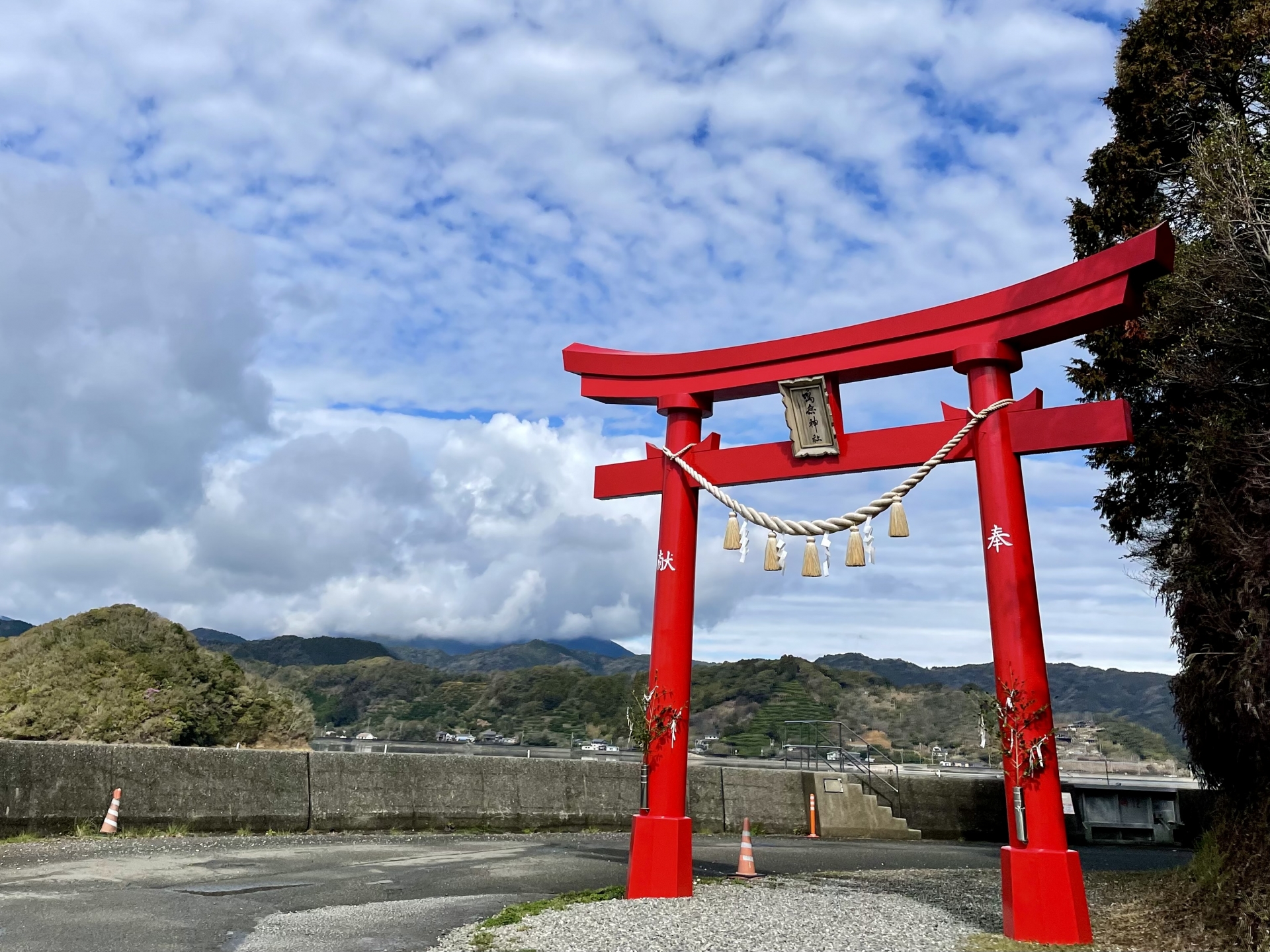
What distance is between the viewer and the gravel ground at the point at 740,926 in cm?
616

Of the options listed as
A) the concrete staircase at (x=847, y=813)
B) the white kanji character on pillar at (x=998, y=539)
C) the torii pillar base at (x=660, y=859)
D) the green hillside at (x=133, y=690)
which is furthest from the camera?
the concrete staircase at (x=847, y=813)

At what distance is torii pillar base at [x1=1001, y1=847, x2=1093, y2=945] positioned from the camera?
6.59 m

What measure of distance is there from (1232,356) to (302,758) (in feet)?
37.7

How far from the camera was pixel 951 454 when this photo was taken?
25.7ft

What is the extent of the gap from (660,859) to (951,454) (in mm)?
4201

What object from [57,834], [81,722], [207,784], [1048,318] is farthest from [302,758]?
[1048,318]

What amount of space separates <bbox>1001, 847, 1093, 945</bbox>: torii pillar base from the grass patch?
319 cm

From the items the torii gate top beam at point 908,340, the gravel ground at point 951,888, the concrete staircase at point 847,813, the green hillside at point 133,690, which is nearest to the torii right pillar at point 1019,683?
the torii gate top beam at point 908,340

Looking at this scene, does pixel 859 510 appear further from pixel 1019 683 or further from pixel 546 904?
pixel 546 904

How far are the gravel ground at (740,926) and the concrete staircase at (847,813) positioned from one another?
7.95 metres

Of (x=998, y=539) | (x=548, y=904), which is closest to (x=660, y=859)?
(x=548, y=904)

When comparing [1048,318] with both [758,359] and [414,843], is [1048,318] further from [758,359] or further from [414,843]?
[414,843]

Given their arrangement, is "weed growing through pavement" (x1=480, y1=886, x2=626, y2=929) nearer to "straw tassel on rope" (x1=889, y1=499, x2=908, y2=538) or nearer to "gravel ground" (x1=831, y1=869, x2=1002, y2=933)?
"gravel ground" (x1=831, y1=869, x2=1002, y2=933)

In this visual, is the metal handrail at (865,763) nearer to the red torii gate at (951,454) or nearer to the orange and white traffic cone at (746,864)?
the orange and white traffic cone at (746,864)
